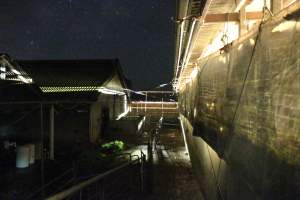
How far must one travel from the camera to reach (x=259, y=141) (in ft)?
8.49

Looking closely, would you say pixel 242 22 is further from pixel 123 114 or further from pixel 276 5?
pixel 123 114

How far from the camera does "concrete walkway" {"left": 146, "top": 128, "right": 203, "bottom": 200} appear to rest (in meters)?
8.25

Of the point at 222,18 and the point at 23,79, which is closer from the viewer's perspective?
the point at 222,18

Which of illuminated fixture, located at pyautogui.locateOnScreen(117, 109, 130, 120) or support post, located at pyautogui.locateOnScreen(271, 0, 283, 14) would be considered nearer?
support post, located at pyautogui.locateOnScreen(271, 0, 283, 14)

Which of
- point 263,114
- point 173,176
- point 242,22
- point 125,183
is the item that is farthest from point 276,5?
point 173,176

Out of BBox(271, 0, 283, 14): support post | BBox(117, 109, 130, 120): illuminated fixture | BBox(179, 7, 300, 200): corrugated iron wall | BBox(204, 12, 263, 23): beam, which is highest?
BBox(204, 12, 263, 23): beam

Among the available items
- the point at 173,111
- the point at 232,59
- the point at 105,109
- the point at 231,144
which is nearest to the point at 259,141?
the point at 231,144

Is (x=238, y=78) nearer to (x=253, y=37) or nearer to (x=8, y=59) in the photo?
(x=253, y=37)

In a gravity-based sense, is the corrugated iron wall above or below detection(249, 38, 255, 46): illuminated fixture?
below

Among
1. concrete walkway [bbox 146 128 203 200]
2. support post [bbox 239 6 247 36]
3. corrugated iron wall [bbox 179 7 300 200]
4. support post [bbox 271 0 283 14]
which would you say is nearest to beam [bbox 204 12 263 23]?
support post [bbox 239 6 247 36]

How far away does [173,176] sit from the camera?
32.9ft

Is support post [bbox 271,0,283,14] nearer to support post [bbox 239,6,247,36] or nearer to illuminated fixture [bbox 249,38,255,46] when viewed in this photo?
illuminated fixture [bbox 249,38,255,46]

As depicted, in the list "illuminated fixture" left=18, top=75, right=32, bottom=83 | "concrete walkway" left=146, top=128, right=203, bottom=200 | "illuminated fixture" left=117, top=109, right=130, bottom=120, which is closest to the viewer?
"concrete walkway" left=146, top=128, right=203, bottom=200

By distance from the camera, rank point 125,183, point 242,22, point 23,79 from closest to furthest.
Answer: point 242,22 → point 125,183 → point 23,79
